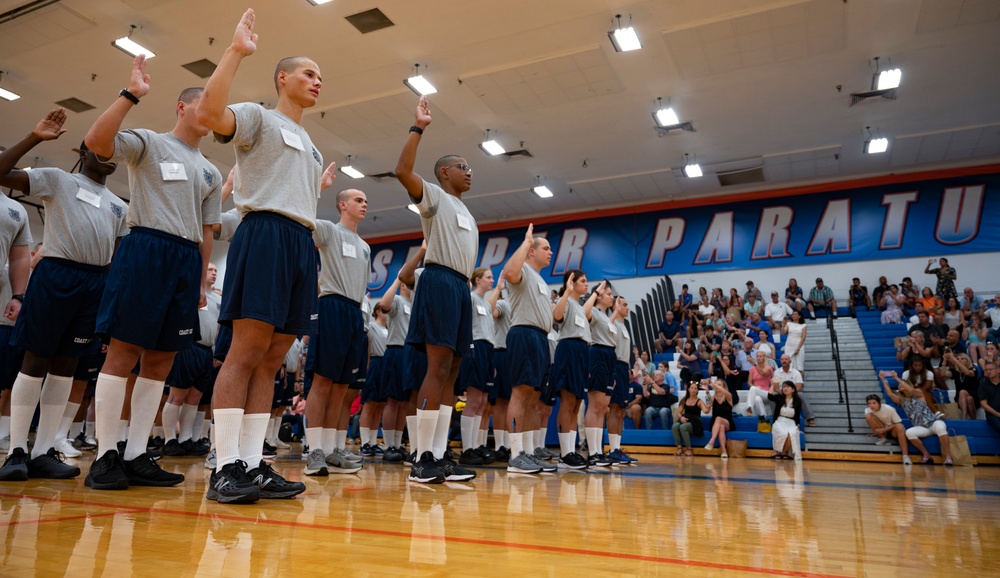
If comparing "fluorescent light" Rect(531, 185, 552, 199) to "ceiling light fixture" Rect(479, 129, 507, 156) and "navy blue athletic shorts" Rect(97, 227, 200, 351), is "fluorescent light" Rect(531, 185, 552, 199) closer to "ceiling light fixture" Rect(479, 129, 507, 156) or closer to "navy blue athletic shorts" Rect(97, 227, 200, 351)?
"ceiling light fixture" Rect(479, 129, 507, 156)

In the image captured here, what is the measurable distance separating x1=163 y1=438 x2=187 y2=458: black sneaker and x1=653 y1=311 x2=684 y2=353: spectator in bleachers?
32.0 ft

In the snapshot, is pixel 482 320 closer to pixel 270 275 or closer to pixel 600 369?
pixel 600 369

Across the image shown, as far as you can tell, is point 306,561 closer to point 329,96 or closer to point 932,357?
point 329,96

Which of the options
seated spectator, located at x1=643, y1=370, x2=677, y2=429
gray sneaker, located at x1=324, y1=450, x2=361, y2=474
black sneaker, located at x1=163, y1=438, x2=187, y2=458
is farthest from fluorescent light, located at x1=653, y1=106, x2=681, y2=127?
black sneaker, located at x1=163, y1=438, x2=187, y2=458

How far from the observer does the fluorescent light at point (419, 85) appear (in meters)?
10.1

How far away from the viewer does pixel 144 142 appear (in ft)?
9.30

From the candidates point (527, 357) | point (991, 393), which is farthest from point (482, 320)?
point (991, 393)

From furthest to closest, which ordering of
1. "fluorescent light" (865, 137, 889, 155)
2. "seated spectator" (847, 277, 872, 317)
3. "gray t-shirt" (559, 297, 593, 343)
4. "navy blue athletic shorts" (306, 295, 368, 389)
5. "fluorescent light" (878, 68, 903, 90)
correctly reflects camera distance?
"seated spectator" (847, 277, 872, 317) → "fluorescent light" (865, 137, 889, 155) → "fluorescent light" (878, 68, 903, 90) → "gray t-shirt" (559, 297, 593, 343) → "navy blue athletic shorts" (306, 295, 368, 389)

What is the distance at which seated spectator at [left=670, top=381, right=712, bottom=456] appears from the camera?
29.7 feet

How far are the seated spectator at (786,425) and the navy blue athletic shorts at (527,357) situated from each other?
5.10 meters

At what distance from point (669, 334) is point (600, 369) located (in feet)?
29.5

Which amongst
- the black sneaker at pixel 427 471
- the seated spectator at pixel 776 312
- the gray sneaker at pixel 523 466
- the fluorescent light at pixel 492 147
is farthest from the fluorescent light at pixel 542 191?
the black sneaker at pixel 427 471

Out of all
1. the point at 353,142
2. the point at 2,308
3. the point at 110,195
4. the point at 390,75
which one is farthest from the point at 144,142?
the point at 353,142

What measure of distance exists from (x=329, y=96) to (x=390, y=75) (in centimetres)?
140
